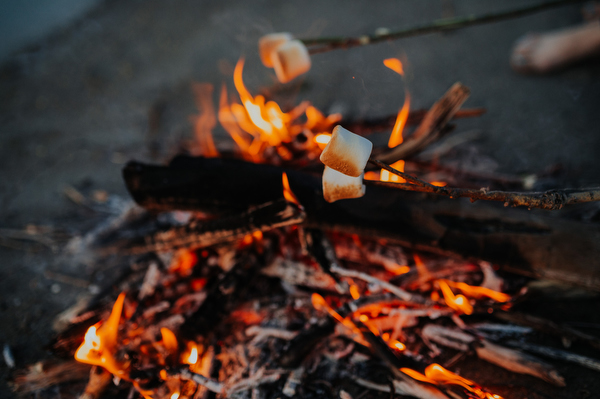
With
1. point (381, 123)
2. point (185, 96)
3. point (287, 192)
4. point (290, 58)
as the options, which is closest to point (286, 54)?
point (290, 58)

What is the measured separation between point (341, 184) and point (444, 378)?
951mm

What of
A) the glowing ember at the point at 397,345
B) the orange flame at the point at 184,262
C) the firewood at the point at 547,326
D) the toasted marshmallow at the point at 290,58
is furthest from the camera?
the orange flame at the point at 184,262

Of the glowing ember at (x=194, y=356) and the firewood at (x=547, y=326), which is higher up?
the firewood at (x=547, y=326)

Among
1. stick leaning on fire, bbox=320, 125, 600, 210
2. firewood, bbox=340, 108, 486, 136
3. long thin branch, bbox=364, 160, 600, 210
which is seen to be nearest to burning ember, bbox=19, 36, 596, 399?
stick leaning on fire, bbox=320, 125, 600, 210

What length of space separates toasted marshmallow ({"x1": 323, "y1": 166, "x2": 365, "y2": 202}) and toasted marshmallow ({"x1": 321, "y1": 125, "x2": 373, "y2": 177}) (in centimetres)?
7

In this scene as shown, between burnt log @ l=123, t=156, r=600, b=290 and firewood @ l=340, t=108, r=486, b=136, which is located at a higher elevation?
firewood @ l=340, t=108, r=486, b=136

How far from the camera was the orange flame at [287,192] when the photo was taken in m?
1.41

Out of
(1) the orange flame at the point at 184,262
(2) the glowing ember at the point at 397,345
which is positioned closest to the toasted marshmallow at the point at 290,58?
(1) the orange flame at the point at 184,262

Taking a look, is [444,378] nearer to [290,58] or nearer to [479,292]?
[479,292]

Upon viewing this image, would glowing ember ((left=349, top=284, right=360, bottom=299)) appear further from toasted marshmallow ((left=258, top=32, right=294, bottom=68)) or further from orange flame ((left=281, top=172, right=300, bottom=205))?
toasted marshmallow ((left=258, top=32, right=294, bottom=68))

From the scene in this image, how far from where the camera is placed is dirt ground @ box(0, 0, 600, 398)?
227 centimetres

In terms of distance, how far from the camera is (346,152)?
937 mm

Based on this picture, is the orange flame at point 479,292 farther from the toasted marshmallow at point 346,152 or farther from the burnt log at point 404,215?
the toasted marshmallow at point 346,152

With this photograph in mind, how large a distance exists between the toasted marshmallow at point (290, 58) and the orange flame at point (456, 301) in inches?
58.3
